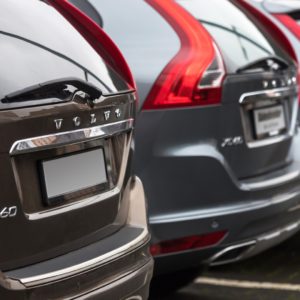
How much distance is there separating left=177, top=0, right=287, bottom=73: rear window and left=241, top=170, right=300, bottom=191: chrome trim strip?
0.59 meters

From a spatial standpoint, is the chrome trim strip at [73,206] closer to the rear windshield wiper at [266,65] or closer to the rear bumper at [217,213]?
the rear bumper at [217,213]

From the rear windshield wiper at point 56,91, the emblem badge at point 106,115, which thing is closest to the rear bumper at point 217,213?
the emblem badge at point 106,115

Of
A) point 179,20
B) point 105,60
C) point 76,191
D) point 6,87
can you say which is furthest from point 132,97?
point 179,20

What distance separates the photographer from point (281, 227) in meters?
4.76

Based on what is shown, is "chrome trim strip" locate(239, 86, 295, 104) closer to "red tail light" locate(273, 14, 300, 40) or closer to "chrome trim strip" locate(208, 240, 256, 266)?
"chrome trim strip" locate(208, 240, 256, 266)

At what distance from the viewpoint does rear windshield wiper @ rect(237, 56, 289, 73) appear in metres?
4.54

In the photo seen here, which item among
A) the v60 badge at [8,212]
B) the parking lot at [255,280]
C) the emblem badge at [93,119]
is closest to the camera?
the v60 badge at [8,212]

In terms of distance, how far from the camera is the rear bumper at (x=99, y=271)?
2.78 metres

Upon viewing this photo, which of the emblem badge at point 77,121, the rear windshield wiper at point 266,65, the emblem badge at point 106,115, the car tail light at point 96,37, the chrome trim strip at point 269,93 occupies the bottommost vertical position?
the chrome trim strip at point 269,93

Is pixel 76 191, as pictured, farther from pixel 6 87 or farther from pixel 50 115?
pixel 6 87

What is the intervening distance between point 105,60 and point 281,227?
1.76m

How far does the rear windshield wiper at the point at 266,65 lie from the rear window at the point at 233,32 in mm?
20

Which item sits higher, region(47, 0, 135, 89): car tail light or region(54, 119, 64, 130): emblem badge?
region(47, 0, 135, 89): car tail light

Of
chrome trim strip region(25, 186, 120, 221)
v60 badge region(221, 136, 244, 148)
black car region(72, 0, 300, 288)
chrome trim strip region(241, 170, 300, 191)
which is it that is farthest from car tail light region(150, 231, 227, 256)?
chrome trim strip region(25, 186, 120, 221)
